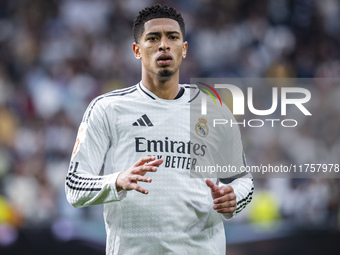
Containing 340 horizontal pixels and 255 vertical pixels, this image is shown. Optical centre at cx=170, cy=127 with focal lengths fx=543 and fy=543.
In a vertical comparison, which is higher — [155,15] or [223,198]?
[155,15]

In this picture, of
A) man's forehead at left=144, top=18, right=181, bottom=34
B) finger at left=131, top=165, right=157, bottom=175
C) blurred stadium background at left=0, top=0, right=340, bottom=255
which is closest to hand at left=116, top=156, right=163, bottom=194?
finger at left=131, top=165, right=157, bottom=175

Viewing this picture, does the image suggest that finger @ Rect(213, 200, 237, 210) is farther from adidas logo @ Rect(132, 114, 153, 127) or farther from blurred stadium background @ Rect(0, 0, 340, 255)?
blurred stadium background @ Rect(0, 0, 340, 255)

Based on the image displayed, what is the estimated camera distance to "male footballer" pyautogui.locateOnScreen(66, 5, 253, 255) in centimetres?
288

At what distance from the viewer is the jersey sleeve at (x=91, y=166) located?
2.73 m

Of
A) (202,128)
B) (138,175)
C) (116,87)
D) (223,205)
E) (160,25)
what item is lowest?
(223,205)

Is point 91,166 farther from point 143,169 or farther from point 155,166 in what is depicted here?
point 143,169

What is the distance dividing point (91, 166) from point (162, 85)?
0.66m

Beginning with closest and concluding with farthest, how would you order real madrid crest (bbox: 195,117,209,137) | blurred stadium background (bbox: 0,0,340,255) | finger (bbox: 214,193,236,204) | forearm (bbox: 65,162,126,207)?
1. forearm (bbox: 65,162,126,207)
2. finger (bbox: 214,193,236,204)
3. real madrid crest (bbox: 195,117,209,137)
4. blurred stadium background (bbox: 0,0,340,255)

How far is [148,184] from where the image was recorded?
9.71 ft

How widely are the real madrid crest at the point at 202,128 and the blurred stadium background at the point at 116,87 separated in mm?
2857

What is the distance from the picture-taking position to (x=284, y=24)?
29.1 feet

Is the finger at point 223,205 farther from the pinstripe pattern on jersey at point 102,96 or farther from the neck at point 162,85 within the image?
the pinstripe pattern on jersey at point 102,96

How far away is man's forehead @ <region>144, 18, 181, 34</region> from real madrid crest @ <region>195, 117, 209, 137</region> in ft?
1.80

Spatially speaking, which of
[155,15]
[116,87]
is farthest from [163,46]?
[116,87]
